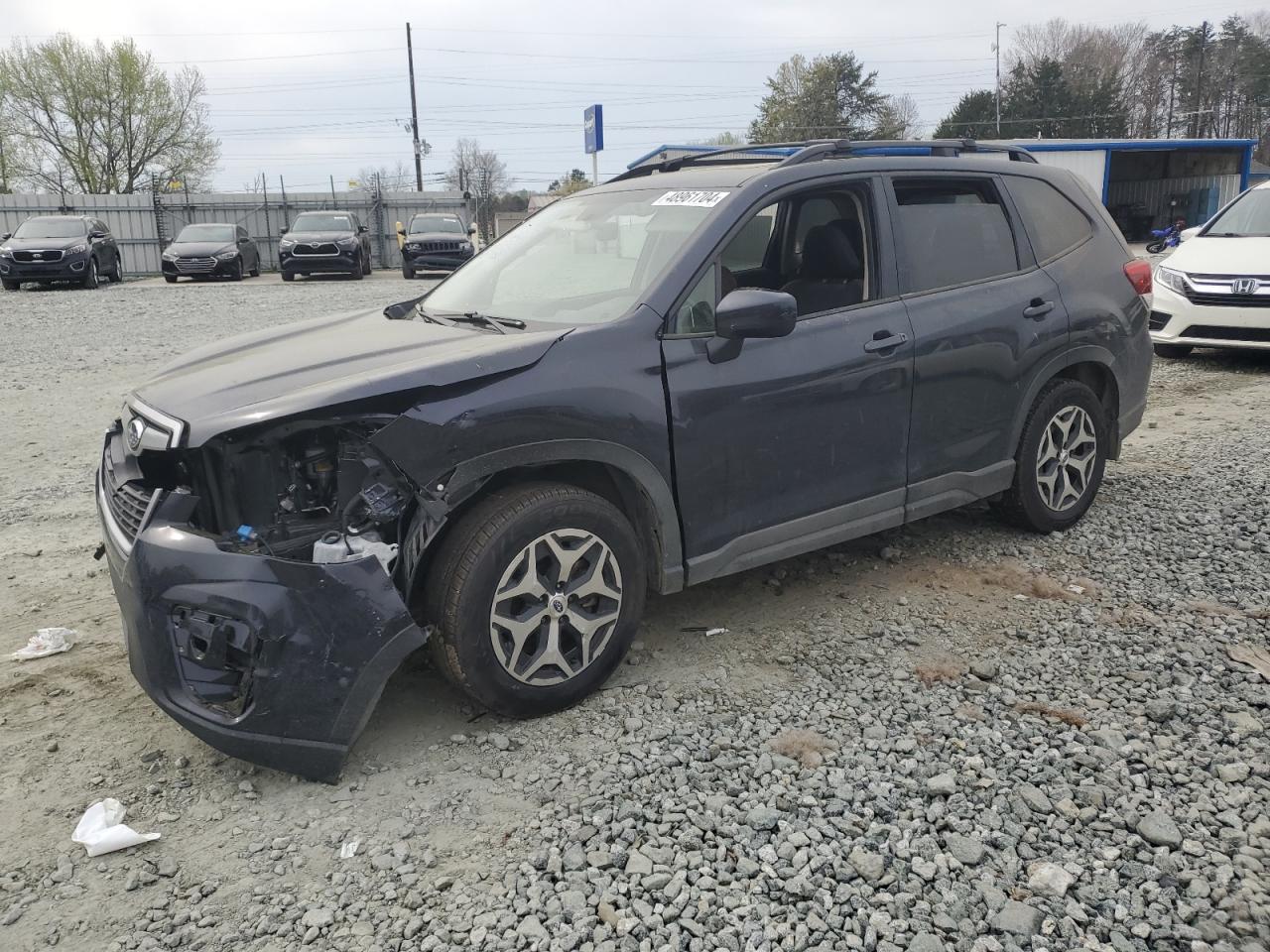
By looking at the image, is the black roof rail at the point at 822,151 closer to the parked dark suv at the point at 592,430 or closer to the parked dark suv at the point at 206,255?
the parked dark suv at the point at 592,430

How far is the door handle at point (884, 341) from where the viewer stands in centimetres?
412

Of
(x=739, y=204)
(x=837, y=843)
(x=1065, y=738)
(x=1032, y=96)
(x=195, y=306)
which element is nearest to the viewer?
(x=837, y=843)

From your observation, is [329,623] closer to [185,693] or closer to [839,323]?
[185,693]

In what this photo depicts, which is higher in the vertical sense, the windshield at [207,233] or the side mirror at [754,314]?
the windshield at [207,233]

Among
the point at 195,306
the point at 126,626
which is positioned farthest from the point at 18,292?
the point at 126,626

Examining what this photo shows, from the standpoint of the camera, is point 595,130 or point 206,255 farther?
point 206,255

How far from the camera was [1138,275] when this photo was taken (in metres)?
5.35

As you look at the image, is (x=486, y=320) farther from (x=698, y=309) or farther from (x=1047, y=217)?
(x=1047, y=217)

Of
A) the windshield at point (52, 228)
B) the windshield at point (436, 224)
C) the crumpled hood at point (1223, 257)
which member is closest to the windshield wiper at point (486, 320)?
the crumpled hood at point (1223, 257)

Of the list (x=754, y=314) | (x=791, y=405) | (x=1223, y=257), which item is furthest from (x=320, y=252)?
(x=754, y=314)

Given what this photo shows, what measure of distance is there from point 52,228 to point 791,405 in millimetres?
22562

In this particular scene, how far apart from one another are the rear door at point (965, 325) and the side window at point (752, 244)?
22.6 inches

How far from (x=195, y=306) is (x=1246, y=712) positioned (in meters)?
17.0

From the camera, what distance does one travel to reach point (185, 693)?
3000 millimetres
